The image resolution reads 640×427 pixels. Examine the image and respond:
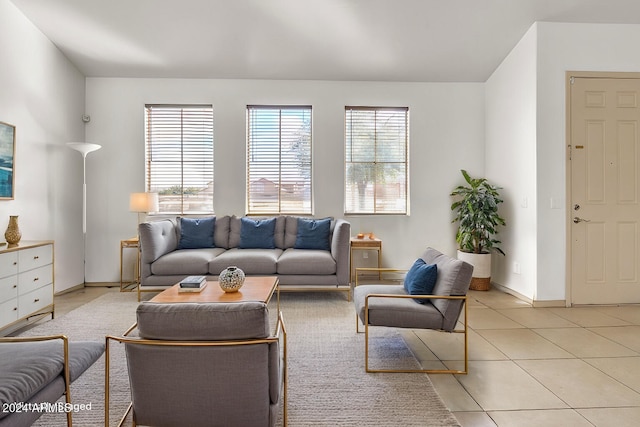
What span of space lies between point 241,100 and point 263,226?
2.06 meters

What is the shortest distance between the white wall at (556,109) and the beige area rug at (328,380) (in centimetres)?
234

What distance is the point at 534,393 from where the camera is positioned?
225 centimetres

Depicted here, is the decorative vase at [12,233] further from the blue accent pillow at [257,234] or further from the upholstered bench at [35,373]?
the blue accent pillow at [257,234]

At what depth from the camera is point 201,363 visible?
1456 mm

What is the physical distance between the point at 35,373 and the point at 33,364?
7cm

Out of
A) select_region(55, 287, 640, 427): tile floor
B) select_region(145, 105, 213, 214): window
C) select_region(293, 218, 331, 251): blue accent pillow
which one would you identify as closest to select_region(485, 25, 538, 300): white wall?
select_region(55, 287, 640, 427): tile floor

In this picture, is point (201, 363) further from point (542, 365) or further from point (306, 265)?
point (306, 265)

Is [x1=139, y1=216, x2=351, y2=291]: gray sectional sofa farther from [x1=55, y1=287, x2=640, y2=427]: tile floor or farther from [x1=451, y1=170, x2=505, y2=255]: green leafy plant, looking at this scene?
[x1=451, y1=170, x2=505, y2=255]: green leafy plant

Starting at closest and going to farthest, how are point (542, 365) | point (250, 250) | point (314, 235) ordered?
point (542, 365) → point (250, 250) → point (314, 235)

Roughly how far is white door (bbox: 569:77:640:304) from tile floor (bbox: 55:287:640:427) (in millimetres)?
353

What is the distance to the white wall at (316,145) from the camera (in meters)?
5.25

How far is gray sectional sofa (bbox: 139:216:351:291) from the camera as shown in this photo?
423 cm

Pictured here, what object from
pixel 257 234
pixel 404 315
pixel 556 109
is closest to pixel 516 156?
pixel 556 109

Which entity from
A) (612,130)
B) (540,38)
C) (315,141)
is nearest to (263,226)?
(315,141)
